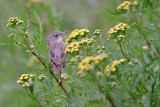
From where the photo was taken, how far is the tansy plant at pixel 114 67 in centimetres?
155

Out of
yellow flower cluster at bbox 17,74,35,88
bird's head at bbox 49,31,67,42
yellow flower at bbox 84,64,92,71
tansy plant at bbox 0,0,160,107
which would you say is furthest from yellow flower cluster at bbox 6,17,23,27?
bird's head at bbox 49,31,67,42

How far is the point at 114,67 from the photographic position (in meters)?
1.61

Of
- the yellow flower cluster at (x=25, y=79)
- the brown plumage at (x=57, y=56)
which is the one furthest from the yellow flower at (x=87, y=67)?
the brown plumage at (x=57, y=56)

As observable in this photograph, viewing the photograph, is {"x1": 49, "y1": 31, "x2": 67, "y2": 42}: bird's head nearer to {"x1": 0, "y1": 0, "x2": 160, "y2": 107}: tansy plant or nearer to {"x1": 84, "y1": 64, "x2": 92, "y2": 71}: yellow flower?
{"x1": 0, "y1": 0, "x2": 160, "y2": 107}: tansy plant

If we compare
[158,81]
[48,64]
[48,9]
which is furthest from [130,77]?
[48,9]

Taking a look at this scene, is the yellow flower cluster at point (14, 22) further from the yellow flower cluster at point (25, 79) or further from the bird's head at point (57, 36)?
the bird's head at point (57, 36)

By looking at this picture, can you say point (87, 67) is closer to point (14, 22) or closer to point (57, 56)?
point (14, 22)

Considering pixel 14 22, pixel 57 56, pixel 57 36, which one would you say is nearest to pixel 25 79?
pixel 14 22

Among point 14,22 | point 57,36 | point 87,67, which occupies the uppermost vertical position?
point 57,36

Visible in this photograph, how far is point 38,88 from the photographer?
226 centimetres

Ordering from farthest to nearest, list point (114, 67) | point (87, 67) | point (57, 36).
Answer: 1. point (57, 36)
2. point (114, 67)
3. point (87, 67)

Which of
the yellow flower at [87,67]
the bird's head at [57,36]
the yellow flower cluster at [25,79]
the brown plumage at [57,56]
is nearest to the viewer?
the yellow flower at [87,67]

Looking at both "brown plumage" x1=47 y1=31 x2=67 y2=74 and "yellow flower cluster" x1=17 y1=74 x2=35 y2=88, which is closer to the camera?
"yellow flower cluster" x1=17 y1=74 x2=35 y2=88

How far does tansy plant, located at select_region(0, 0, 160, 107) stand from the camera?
5.10ft
